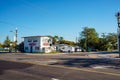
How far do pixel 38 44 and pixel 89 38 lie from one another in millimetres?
50610

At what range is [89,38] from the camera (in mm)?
121875

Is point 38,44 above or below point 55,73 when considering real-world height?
above

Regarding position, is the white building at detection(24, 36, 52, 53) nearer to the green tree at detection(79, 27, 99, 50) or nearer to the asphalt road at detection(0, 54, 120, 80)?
the green tree at detection(79, 27, 99, 50)

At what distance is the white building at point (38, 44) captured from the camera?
76875 millimetres

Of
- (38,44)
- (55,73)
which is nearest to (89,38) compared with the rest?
(38,44)

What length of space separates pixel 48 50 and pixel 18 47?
18.9 metres

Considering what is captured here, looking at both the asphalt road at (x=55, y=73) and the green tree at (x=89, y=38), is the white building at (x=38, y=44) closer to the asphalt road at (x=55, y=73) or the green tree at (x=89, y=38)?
the green tree at (x=89, y=38)

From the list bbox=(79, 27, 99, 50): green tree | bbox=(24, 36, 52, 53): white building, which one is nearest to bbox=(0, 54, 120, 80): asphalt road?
bbox=(24, 36, 52, 53): white building

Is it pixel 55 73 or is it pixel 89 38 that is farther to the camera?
pixel 89 38

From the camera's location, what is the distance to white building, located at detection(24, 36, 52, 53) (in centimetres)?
7688

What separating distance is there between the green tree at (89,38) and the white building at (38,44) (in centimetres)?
4213

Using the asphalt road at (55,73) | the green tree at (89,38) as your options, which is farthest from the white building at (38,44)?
the asphalt road at (55,73)

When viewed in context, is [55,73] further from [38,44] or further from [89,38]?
[89,38]

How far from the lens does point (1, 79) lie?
490 inches
